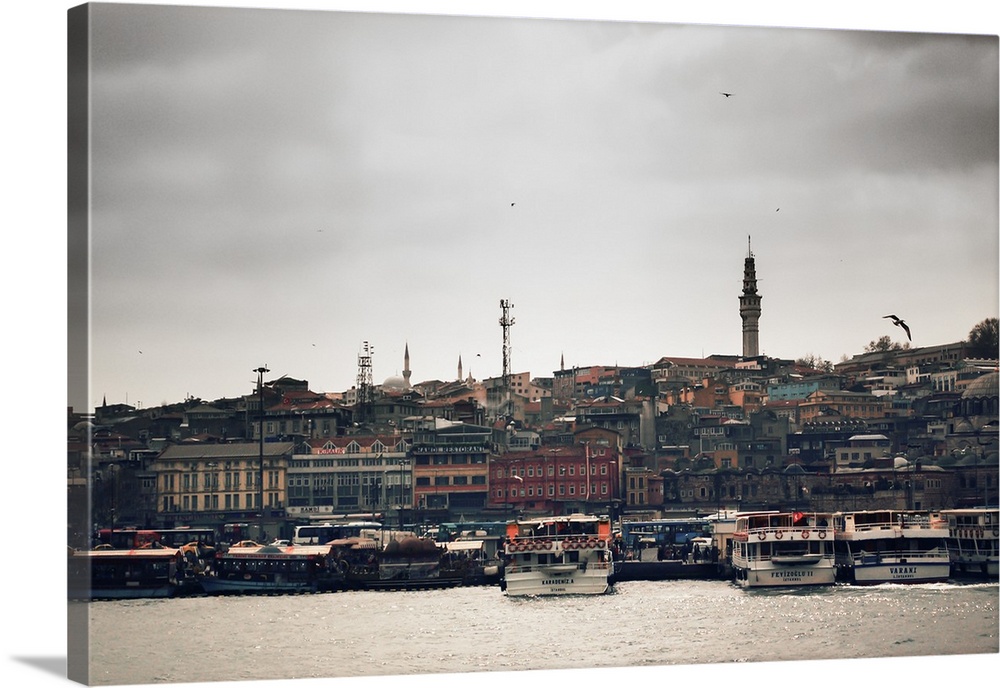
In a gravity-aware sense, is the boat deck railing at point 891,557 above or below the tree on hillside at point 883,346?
below

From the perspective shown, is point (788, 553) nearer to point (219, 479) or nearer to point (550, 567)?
point (550, 567)

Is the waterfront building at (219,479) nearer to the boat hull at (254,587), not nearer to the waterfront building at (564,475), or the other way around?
the boat hull at (254,587)

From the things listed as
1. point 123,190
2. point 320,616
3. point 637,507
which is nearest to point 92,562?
point 123,190

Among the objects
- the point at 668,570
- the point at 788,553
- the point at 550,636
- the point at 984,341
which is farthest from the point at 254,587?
the point at 984,341

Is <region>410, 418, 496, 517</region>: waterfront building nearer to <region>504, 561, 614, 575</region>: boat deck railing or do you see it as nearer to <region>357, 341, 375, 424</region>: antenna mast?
<region>357, 341, 375, 424</region>: antenna mast

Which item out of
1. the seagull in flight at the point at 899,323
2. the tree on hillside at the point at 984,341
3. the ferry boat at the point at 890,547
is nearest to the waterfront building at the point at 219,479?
the ferry boat at the point at 890,547

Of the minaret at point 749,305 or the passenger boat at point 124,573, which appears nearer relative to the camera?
the passenger boat at point 124,573

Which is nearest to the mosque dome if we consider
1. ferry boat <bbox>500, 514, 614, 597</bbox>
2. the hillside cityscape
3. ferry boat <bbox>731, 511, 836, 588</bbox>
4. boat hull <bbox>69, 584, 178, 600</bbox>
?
the hillside cityscape
